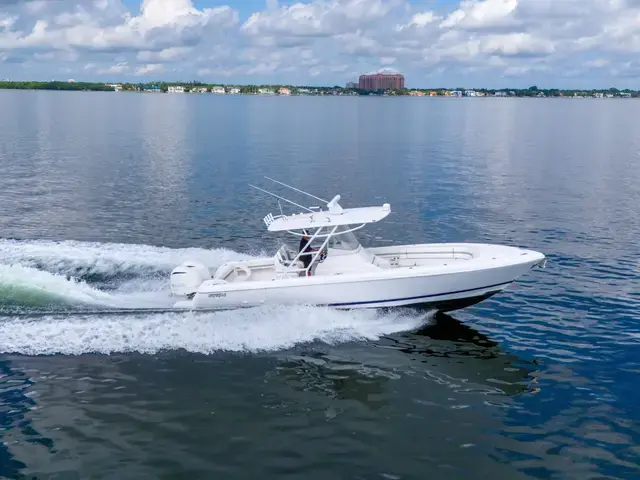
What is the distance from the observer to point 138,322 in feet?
61.1

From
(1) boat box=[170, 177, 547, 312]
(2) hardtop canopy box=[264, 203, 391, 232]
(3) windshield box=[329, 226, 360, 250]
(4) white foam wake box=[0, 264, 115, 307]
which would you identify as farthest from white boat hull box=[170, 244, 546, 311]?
(4) white foam wake box=[0, 264, 115, 307]

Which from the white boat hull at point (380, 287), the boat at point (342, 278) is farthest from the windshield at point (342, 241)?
the white boat hull at point (380, 287)

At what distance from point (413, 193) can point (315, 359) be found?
25.5 meters

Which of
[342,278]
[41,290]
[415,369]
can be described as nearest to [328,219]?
[342,278]

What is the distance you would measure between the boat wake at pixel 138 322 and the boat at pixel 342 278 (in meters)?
0.41

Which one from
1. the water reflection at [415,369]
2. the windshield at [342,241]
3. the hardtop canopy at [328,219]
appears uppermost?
the hardtop canopy at [328,219]

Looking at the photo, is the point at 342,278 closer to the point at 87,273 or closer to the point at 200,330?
the point at 200,330

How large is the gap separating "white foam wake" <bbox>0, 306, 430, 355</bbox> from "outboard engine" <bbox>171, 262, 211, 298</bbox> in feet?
2.85

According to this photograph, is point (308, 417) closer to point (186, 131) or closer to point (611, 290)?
point (611, 290)

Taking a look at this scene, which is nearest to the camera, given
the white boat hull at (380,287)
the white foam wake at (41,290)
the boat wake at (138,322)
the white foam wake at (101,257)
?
the boat wake at (138,322)

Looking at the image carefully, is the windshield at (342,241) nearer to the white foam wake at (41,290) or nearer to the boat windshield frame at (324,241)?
the boat windshield frame at (324,241)

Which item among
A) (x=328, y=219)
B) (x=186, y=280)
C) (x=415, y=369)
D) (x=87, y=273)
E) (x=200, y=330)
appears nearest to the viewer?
(x=415, y=369)

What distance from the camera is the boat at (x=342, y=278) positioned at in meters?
19.1

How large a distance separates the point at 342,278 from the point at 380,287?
3.86 ft
